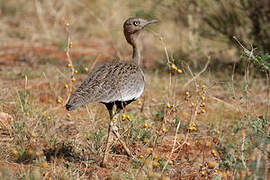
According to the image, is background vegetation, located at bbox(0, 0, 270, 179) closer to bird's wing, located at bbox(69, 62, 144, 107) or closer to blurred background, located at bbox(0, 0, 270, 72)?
blurred background, located at bbox(0, 0, 270, 72)

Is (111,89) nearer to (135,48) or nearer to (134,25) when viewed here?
(135,48)

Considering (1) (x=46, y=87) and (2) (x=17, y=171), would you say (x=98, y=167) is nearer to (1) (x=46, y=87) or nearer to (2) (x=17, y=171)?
(2) (x=17, y=171)

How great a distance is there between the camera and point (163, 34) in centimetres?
742

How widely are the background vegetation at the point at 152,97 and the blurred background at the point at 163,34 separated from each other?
0.8 inches

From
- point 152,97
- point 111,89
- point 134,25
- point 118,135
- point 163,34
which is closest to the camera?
point 111,89

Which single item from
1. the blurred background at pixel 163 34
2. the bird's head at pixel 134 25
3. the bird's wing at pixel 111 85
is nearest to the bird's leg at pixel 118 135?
the bird's wing at pixel 111 85

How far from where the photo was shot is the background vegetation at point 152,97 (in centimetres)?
327

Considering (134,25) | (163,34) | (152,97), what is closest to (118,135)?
(134,25)

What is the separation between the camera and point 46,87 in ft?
18.6

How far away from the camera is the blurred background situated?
21.8 ft

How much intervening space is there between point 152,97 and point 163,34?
84.3 inches

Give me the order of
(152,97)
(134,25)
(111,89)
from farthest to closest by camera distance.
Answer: (152,97)
(134,25)
(111,89)

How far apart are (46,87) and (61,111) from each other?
0.83 meters

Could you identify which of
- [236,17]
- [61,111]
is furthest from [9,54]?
[236,17]
